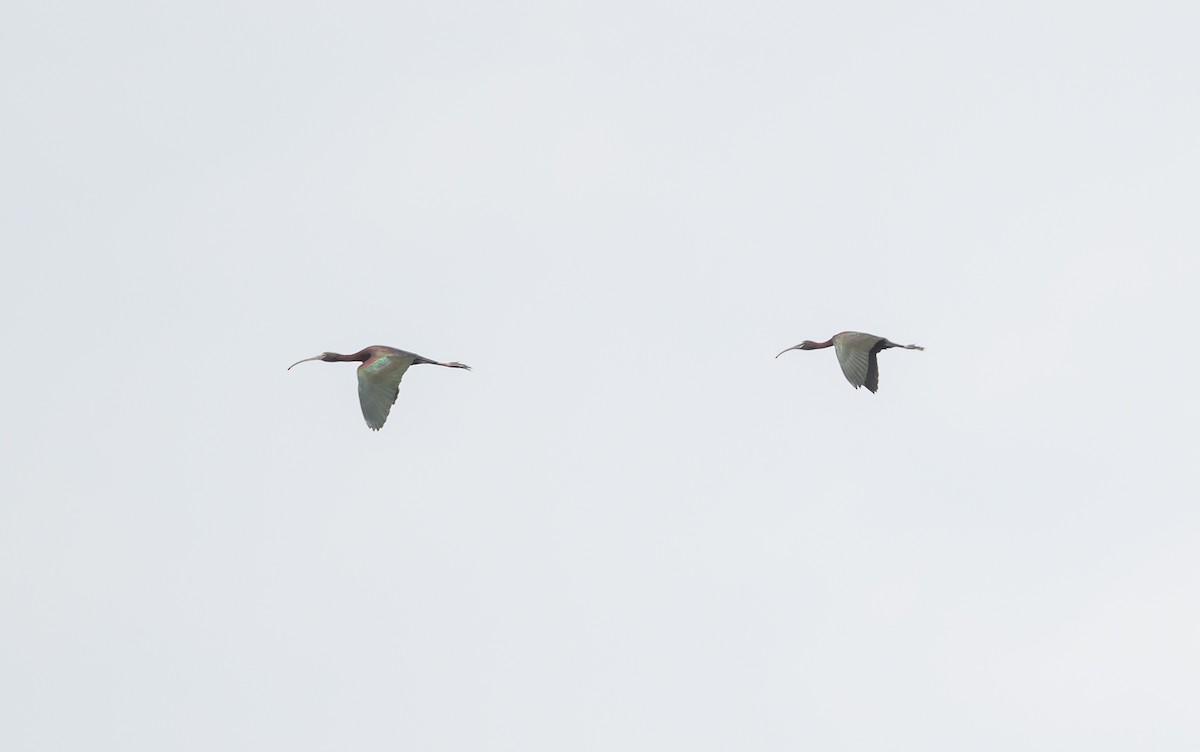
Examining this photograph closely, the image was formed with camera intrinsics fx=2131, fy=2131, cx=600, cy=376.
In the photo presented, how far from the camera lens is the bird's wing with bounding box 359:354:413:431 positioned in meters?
55.5

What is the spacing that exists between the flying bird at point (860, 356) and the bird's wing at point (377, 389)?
41.4 feet

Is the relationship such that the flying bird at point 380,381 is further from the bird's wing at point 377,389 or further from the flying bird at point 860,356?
the flying bird at point 860,356

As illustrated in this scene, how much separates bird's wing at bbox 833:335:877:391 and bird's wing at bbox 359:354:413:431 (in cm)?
1258

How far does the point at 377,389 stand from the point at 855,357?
1358cm

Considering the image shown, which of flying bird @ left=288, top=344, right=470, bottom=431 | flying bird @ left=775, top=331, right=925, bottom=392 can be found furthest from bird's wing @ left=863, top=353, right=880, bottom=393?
flying bird @ left=288, top=344, right=470, bottom=431

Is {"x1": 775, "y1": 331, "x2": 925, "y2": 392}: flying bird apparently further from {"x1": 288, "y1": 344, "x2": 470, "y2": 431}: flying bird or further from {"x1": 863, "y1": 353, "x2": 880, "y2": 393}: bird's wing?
{"x1": 288, "y1": 344, "x2": 470, "y2": 431}: flying bird

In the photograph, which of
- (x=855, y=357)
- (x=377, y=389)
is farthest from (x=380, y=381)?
(x=855, y=357)

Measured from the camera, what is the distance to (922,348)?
63281mm

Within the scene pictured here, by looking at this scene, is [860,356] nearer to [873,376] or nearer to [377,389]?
[873,376]

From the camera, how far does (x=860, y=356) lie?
196 ft

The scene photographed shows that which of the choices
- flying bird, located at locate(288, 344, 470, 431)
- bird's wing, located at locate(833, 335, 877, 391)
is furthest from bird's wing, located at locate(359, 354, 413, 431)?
bird's wing, located at locate(833, 335, 877, 391)

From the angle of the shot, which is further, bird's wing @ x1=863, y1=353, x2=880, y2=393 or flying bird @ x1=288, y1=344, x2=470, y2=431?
bird's wing @ x1=863, y1=353, x2=880, y2=393

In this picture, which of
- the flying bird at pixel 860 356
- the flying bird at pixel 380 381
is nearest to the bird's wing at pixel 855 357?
the flying bird at pixel 860 356

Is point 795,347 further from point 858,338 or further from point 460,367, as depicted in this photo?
point 460,367
